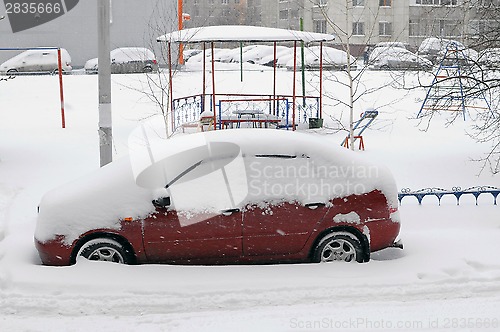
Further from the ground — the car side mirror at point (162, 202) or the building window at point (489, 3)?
the building window at point (489, 3)

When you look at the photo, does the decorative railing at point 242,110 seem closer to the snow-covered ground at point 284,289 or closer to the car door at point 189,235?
the snow-covered ground at point 284,289

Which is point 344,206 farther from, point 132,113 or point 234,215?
point 132,113

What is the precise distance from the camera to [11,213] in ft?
30.1

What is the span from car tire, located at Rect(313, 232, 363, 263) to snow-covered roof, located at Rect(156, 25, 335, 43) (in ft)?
32.2

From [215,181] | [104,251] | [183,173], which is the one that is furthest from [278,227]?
[104,251]

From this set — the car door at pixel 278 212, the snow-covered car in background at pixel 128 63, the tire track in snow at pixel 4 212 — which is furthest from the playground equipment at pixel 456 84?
the snow-covered car in background at pixel 128 63

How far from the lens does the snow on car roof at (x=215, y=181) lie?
6.55 metres

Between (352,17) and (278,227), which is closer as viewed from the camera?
(278,227)

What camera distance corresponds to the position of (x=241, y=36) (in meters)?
16.6

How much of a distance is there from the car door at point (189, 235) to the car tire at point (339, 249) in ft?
2.82

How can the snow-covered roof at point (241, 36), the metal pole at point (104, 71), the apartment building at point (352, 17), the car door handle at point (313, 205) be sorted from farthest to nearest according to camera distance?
the apartment building at point (352, 17)
the snow-covered roof at point (241, 36)
the metal pole at point (104, 71)
the car door handle at point (313, 205)

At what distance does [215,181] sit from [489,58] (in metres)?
7.30

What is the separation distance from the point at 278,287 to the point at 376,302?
3.11 ft

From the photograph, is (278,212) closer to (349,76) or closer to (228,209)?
(228,209)
